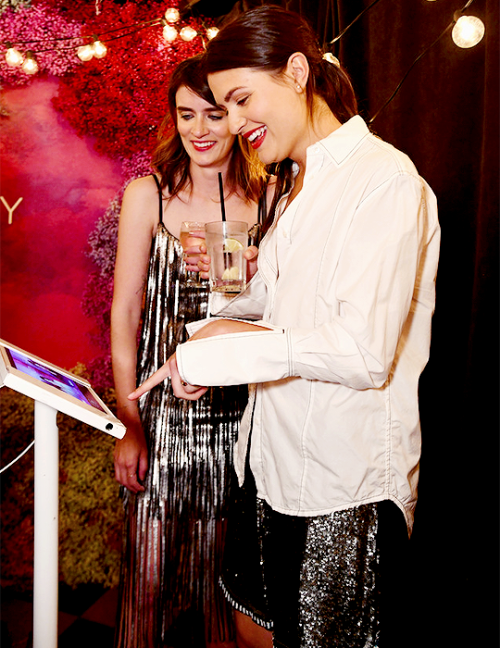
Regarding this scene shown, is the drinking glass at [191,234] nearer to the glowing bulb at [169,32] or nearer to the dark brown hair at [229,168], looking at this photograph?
the dark brown hair at [229,168]

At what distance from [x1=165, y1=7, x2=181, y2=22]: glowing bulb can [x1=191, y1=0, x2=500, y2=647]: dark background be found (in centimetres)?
94

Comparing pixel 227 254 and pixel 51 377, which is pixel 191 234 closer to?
pixel 227 254

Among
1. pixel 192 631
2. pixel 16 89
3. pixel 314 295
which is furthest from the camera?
pixel 16 89

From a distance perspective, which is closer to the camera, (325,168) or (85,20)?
(325,168)

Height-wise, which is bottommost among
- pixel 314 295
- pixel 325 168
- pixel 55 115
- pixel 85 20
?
pixel 314 295

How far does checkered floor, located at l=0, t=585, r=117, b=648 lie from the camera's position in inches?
90.1

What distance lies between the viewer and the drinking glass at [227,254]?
149 cm

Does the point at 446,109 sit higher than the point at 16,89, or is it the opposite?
the point at 16,89

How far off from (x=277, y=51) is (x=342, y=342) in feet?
2.21

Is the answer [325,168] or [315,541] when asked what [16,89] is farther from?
[315,541]

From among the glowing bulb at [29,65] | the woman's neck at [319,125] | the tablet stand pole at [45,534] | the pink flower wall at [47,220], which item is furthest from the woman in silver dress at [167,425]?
the glowing bulb at [29,65]

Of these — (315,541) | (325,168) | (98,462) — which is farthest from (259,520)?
(98,462)

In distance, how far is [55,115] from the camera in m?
2.71

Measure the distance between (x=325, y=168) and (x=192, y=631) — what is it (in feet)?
5.56
